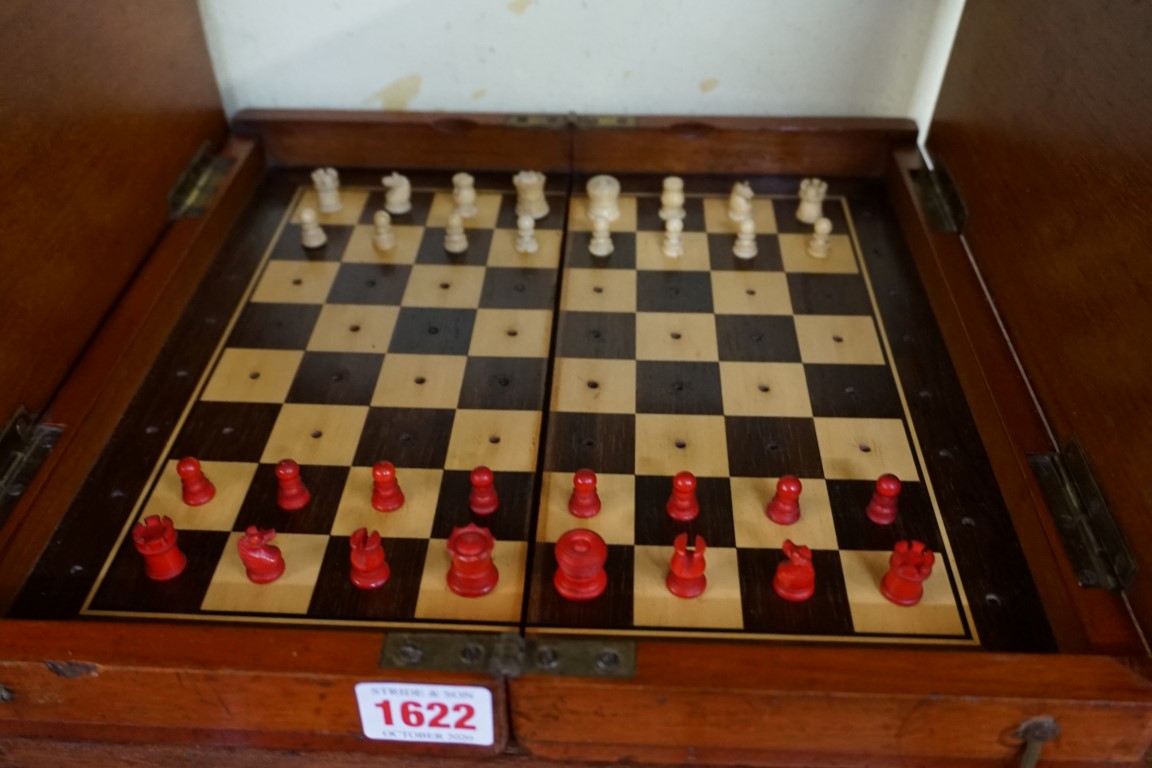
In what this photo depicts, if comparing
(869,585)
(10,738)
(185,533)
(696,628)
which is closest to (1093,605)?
(869,585)

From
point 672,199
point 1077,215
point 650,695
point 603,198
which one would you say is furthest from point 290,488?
point 1077,215

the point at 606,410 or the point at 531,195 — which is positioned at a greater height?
the point at 531,195

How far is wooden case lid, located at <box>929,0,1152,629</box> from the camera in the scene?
1.29 metres

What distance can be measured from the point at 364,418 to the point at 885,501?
0.85 m

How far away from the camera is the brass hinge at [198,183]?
2.07m

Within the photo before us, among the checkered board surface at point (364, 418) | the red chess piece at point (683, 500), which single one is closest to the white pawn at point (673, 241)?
the checkered board surface at point (364, 418)

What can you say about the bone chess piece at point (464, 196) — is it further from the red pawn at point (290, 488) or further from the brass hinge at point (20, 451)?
the brass hinge at point (20, 451)

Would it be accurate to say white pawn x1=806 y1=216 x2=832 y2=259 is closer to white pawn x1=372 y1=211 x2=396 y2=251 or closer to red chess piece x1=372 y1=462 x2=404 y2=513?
white pawn x1=372 y1=211 x2=396 y2=251

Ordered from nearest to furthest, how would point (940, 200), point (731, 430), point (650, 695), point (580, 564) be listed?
point (650, 695) < point (580, 564) < point (731, 430) < point (940, 200)

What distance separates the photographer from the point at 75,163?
1699mm

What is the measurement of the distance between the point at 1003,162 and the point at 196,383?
4.94 ft

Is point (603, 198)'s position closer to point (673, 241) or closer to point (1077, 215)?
point (673, 241)

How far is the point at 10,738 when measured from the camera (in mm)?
1309

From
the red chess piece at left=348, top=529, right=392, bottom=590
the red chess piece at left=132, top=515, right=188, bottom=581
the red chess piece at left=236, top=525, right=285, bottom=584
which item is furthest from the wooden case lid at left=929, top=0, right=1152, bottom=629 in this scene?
the red chess piece at left=132, top=515, right=188, bottom=581
